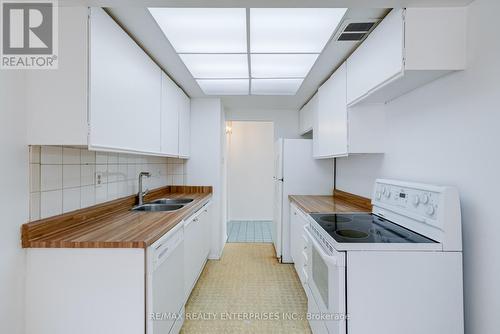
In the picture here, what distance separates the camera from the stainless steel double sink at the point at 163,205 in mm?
2523

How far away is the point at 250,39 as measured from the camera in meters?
1.84

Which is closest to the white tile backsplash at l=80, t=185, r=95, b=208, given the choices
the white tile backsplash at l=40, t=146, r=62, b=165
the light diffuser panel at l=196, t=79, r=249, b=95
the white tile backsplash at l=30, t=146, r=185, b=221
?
the white tile backsplash at l=30, t=146, r=185, b=221

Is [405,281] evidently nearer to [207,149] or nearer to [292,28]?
[292,28]

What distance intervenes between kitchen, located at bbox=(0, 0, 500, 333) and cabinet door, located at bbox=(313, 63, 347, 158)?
53 mm

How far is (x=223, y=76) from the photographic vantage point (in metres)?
2.63

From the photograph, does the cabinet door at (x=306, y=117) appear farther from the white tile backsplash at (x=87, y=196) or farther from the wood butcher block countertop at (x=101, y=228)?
the white tile backsplash at (x=87, y=196)

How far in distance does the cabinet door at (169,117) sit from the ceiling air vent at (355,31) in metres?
1.62

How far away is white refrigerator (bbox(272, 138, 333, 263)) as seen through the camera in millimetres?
3443

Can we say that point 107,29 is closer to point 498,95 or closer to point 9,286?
point 9,286

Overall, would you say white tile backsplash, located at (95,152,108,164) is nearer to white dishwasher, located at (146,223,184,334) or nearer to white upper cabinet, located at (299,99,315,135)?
white dishwasher, located at (146,223,184,334)

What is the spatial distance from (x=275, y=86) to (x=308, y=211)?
1497mm

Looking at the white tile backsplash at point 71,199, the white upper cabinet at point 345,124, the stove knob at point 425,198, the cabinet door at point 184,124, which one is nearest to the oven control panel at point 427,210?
the stove knob at point 425,198

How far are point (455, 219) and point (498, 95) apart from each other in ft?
2.00

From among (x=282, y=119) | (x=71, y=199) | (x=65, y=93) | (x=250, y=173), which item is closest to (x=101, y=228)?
(x=71, y=199)
